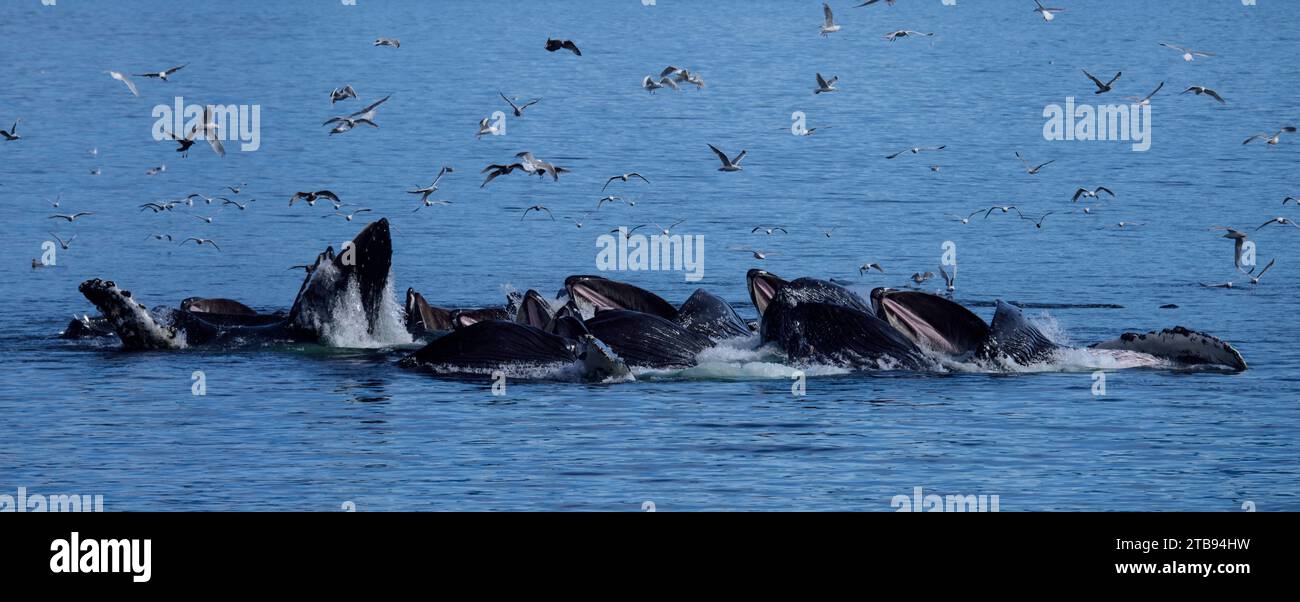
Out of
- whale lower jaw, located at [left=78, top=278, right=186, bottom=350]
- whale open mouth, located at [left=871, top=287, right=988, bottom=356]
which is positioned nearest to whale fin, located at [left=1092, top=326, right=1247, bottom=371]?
whale open mouth, located at [left=871, top=287, right=988, bottom=356]

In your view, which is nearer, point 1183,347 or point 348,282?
point 1183,347

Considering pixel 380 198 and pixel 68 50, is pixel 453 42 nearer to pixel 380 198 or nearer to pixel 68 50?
pixel 68 50

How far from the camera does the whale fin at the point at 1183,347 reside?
27.9 m

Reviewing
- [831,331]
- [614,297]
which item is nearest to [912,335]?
Answer: [831,331]

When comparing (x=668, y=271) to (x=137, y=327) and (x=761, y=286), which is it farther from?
(x=137, y=327)

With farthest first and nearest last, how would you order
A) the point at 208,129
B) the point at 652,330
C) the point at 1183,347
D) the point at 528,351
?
the point at 208,129, the point at 1183,347, the point at 652,330, the point at 528,351

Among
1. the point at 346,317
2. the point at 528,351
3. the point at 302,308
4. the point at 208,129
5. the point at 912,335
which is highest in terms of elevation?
the point at 208,129

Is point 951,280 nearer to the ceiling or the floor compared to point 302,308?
nearer to the ceiling

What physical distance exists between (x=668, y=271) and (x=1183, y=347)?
16533 millimetres

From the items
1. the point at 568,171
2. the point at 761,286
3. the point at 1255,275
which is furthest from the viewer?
the point at 568,171

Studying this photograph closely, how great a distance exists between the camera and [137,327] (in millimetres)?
29281

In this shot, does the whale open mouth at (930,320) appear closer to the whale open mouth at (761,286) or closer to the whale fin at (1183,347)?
the whale open mouth at (761,286)

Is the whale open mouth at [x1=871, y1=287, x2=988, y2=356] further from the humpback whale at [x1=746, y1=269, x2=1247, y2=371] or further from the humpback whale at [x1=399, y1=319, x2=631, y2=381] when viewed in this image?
the humpback whale at [x1=399, y1=319, x2=631, y2=381]
